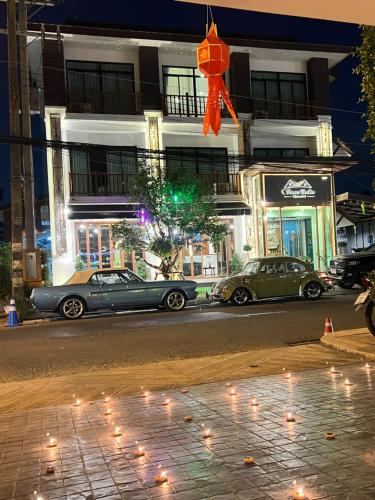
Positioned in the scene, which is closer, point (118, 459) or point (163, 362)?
point (118, 459)

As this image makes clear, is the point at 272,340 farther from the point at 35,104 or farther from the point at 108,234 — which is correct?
the point at 35,104

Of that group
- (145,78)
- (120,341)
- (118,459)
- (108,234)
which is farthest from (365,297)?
(145,78)

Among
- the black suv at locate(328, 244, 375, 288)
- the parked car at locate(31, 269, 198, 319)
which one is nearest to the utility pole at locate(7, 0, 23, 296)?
the parked car at locate(31, 269, 198, 319)

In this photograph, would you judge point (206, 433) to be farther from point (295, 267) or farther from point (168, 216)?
point (168, 216)

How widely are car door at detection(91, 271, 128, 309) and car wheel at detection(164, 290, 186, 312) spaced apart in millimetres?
1327

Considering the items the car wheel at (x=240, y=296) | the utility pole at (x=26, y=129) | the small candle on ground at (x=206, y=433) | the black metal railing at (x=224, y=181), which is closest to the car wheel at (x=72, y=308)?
the utility pole at (x=26, y=129)

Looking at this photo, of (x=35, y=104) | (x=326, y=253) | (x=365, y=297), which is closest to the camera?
(x=365, y=297)

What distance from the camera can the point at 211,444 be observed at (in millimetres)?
4656

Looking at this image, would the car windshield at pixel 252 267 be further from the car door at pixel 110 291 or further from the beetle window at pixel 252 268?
the car door at pixel 110 291

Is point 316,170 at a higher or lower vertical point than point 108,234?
higher

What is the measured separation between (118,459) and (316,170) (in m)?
22.7

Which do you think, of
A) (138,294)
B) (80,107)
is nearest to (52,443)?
(138,294)

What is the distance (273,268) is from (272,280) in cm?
46

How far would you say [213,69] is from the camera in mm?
7805
